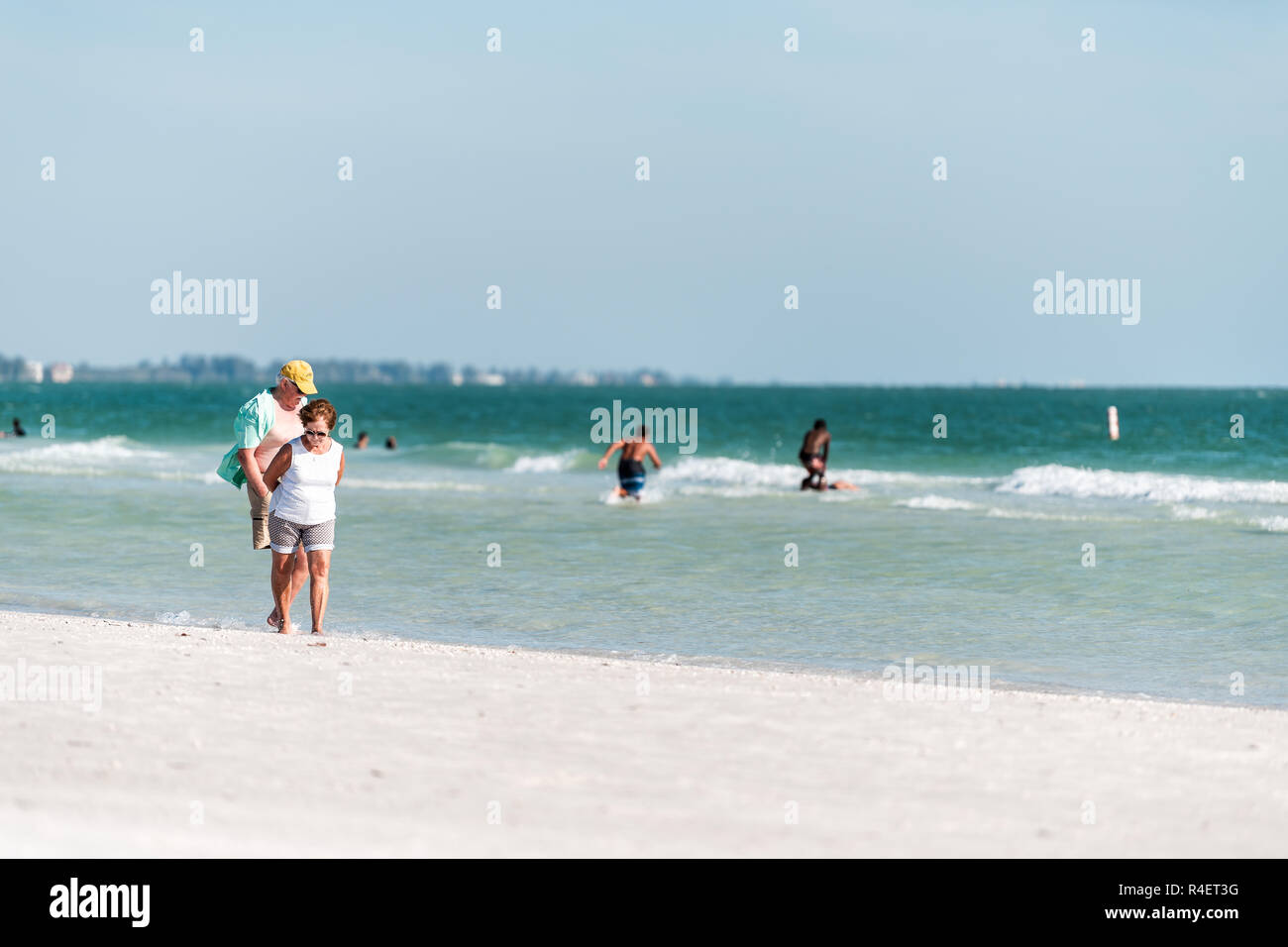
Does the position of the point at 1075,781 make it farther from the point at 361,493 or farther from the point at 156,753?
the point at 361,493

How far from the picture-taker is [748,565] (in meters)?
15.7

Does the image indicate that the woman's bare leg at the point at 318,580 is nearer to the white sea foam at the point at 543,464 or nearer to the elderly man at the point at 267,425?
the elderly man at the point at 267,425

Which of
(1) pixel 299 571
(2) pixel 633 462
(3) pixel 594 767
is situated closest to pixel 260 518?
(1) pixel 299 571

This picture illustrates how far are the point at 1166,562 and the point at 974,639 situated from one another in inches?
240

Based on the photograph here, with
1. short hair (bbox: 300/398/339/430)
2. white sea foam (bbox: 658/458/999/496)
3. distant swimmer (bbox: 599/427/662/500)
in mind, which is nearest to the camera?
short hair (bbox: 300/398/339/430)

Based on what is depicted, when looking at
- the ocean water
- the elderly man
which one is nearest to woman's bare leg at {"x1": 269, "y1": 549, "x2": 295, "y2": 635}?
the elderly man

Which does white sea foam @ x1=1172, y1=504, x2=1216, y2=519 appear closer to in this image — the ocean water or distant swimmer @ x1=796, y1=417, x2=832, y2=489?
the ocean water

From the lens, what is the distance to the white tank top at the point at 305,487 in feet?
28.8

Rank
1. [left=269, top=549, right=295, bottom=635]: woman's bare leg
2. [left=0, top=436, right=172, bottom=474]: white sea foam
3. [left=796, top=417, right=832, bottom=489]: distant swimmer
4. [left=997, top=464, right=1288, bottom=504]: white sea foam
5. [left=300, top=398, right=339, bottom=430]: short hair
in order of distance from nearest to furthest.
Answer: [left=300, top=398, right=339, bottom=430]: short hair → [left=269, top=549, right=295, bottom=635]: woman's bare leg → [left=997, top=464, right=1288, bottom=504]: white sea foam → [left=796, top=417, right=832, bottom=489]: distant swimmer → [left=0, top=436, right=172, bottom=474]: white sea foam

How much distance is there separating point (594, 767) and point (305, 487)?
368 centimetres

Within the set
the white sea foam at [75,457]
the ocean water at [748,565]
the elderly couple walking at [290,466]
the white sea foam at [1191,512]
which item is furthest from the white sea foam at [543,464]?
the elderly couple walking at [290,466]

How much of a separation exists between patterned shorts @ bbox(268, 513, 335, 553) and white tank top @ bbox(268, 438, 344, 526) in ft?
0.14

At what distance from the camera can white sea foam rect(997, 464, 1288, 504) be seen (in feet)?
89.1

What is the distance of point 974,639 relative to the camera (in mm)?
10875
